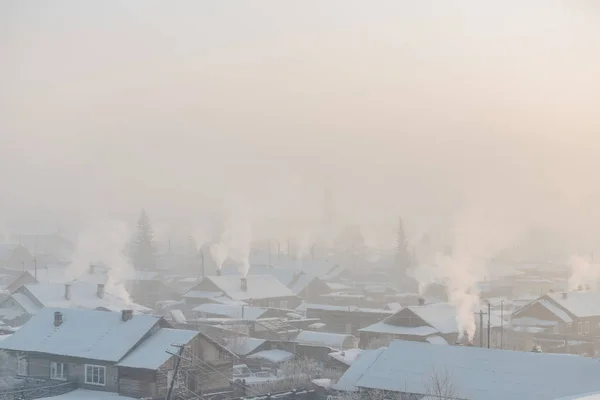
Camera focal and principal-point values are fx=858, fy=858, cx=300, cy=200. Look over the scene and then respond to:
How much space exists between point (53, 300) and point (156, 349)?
31094mm

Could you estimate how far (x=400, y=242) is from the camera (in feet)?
403

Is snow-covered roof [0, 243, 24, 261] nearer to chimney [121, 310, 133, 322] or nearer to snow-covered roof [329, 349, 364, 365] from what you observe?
snow-covered roof [329, 349, 364, 365]

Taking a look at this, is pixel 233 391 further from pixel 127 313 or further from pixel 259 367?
pixel 259 367

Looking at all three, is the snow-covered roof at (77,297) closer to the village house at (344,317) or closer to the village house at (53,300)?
the village house at (53,300)

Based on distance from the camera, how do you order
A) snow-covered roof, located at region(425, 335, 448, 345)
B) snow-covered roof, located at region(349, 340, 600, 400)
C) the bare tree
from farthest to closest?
snow-covered roof, located at region(425, 335, 448, 345) → snow-covered roof, located at region(349, 340, 600, 400) → the bare tree

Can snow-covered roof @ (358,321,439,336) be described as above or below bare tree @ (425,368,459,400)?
below

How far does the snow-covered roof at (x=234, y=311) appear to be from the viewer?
66562 mm

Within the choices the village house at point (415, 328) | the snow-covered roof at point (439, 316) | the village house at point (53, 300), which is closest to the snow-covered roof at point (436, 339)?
the village house at point (415, 328)

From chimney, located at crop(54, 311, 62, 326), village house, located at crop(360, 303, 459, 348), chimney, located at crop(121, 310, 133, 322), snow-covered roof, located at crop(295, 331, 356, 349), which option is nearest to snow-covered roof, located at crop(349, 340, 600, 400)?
chimney, located at crop(121, 310, 133, 322)

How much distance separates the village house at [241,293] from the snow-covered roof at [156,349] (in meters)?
35.8

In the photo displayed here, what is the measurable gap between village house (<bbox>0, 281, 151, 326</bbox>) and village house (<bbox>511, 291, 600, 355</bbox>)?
3064 centimetres

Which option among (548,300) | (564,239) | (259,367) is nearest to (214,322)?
(259,367)

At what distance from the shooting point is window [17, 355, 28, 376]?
42.0 metres

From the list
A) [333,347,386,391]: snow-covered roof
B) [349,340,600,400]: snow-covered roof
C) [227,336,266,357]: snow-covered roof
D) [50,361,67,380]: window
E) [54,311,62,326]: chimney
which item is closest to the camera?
[349,340,600,400]: snow-covered roof
